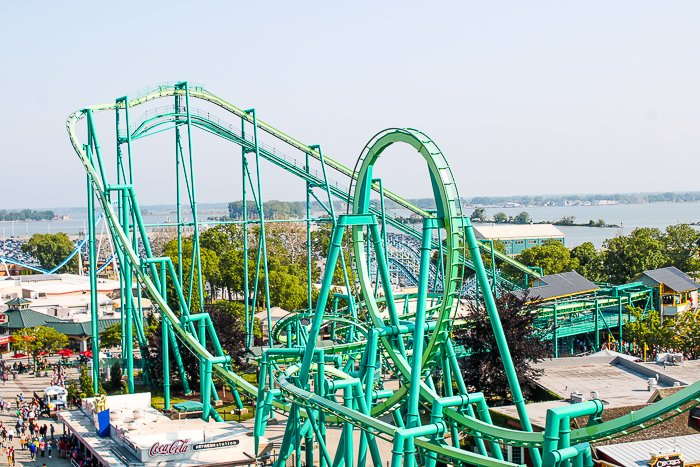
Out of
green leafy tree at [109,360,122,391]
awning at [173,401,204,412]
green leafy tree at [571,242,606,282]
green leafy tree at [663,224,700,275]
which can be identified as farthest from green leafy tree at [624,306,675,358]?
green leafy tree at [663,224,700,275]

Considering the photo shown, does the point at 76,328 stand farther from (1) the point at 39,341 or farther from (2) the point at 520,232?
(2) the point at 520,232

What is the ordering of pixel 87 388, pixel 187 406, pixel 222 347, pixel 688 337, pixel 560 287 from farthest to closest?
pixel 560 287
pixel 688 337
pixel 222 347
pixel 87 388
pixel 187 406

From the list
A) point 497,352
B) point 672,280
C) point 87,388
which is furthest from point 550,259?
point 87,388

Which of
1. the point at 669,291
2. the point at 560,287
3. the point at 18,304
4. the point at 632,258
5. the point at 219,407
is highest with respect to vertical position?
the point at 632,258

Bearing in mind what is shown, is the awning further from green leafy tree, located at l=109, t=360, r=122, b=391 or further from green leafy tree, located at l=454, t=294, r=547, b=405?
green leafy tree, located at l=454, t=294, r=547, b=405

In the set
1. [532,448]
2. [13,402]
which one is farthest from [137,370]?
[532,448]
